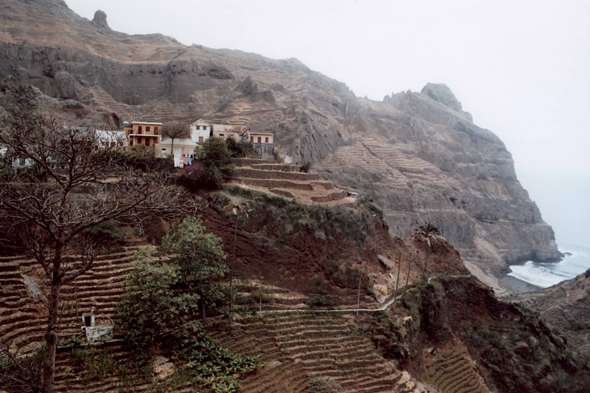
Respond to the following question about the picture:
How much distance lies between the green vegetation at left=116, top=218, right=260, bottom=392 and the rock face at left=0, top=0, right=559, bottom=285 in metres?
27.5

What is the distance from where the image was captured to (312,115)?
64.2 m

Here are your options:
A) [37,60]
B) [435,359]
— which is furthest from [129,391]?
[37,60]

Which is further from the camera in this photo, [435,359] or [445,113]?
[445,113]

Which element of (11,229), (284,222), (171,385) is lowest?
(171,385)

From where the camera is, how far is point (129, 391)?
1512cm

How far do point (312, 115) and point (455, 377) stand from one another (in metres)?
45.1

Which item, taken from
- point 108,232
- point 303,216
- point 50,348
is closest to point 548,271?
point 303,216

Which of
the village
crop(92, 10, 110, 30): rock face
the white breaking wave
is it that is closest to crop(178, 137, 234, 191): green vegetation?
the village

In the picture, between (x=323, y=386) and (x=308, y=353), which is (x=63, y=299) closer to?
(x=308, y=353)

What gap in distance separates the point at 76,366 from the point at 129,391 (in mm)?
2378

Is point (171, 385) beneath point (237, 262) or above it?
beneath

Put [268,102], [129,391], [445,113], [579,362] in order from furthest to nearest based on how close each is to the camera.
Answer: [445,113] < [268,102] < [579,362] < [129,391]

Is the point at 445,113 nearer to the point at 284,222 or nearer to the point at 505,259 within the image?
the point at 505,259

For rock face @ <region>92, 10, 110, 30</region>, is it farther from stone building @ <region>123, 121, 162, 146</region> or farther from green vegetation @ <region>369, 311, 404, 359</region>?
green vegetation @ <region>369, 311, 404, 359</region>
